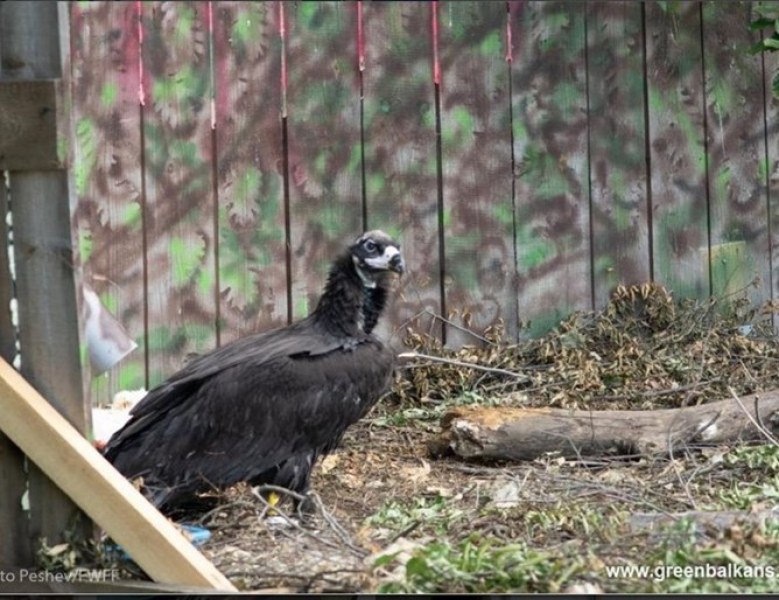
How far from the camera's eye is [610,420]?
22.1 feet

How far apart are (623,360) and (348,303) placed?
1972mm

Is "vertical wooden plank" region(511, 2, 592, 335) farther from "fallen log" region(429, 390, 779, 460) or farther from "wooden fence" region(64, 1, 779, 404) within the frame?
"fallen log" region(429, 390, 779, 460)

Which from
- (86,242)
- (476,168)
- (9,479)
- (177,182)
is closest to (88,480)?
(9,479)

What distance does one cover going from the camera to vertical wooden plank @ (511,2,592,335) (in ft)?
26.5

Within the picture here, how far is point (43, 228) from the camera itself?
4.69m

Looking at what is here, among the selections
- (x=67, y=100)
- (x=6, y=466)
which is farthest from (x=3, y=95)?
(x=6, y=466)

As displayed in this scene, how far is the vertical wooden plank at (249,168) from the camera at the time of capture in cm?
767

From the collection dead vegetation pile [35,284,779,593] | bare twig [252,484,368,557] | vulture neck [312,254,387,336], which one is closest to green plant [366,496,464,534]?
dead vegetation pile [35,284,779,593]

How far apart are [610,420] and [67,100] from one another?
10.4ft

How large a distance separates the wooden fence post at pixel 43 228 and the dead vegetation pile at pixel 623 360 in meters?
3.24

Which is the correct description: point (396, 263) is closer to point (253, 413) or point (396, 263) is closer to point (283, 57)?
point (253, 413)

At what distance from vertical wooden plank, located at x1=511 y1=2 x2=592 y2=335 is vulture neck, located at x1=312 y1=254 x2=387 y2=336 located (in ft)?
5.37

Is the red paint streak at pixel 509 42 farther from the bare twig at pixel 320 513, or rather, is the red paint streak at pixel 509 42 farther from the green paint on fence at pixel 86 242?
the bare twig at pixel 320 513

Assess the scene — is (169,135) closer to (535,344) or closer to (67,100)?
(535,344)
